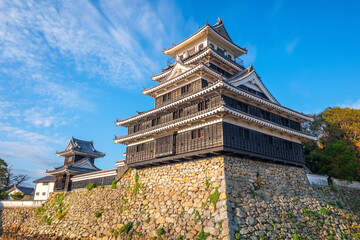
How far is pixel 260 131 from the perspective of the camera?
69.0 feet

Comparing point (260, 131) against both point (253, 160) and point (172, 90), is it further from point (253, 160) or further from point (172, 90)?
point (172, 90)

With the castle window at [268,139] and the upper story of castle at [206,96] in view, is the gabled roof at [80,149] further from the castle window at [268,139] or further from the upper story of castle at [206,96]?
the castle window at [268,139]

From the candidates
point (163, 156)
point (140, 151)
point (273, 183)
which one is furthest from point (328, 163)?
point (140, 151)

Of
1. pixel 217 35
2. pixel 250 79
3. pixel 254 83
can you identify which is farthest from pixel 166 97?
pixel 217 35

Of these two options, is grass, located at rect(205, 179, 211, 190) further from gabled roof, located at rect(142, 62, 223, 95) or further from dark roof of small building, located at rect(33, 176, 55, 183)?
dark roof of small building, located at rect(33, 176, 55, 183)

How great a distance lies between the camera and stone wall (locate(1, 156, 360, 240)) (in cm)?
1612

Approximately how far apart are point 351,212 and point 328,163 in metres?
6.07

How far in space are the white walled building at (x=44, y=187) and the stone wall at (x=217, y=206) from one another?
1238 cm

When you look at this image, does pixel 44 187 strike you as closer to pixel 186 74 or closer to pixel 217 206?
pixel 186 74

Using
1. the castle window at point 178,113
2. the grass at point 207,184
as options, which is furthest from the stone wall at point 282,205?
the castle window at point 178,113

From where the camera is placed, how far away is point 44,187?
3769cm

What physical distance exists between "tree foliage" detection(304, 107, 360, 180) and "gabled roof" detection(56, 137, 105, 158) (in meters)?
30.6

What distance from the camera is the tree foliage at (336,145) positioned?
24625 mm

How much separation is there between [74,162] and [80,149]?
2.21 meters
